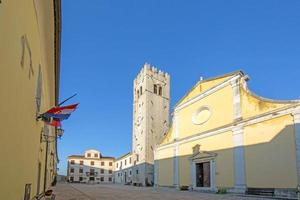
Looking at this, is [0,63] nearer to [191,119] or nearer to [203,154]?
[203,154]

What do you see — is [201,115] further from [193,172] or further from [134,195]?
[134,195]

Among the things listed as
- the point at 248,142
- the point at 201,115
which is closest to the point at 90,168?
the point at 201,115

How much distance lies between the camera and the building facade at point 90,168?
83750 millimetres

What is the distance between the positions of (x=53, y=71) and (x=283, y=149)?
14208 mm

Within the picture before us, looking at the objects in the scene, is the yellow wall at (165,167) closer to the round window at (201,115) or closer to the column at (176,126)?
the column at (176,126)

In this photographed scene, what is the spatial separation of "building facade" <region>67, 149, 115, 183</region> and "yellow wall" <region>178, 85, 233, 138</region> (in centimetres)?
5629

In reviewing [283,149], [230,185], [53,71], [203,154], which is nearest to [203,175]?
[203,154]

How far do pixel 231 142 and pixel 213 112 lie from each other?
11.5ft

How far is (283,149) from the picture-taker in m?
19.6

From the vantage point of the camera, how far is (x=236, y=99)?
2450 cm

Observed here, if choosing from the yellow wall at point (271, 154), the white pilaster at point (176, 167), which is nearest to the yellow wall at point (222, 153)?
the yellow wall at point (271, 154)

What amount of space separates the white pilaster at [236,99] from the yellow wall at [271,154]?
148 centimetres

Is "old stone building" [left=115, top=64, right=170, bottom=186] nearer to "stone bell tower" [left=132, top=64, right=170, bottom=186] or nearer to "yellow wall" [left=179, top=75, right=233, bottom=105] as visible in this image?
"stone bell tower" [left=132, top=64, right=170, bottom=186]

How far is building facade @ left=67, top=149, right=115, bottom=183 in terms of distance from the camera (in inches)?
3297
